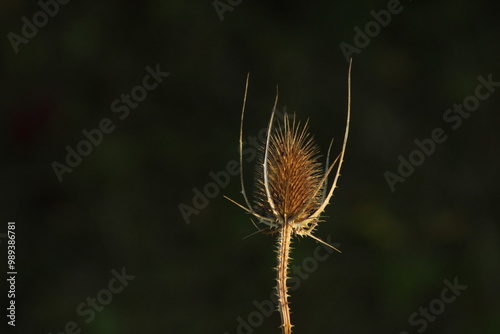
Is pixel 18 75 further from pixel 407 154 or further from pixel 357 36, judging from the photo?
pixel 407 154

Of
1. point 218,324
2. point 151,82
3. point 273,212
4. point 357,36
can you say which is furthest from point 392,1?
point 273,212
